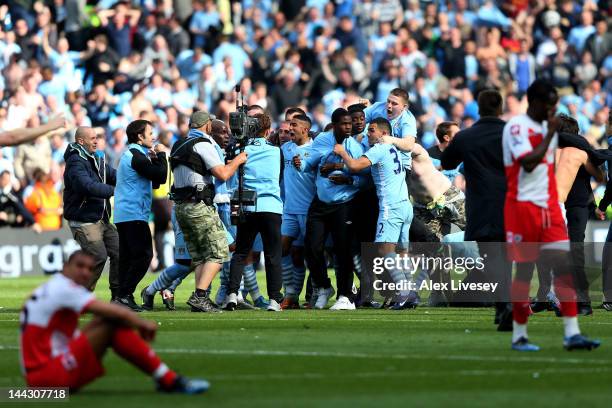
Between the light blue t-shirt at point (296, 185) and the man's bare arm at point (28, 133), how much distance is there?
281 inches

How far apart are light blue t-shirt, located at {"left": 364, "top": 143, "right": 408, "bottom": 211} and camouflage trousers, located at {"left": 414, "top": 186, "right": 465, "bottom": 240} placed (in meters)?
1.34

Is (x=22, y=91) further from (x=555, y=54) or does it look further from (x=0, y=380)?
(x=0, y=380)

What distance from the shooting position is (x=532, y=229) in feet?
43.5

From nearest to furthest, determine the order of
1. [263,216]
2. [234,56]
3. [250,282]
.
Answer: [263,216], [250,282], [234,56]

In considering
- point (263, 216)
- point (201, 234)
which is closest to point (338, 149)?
point (263, 216)

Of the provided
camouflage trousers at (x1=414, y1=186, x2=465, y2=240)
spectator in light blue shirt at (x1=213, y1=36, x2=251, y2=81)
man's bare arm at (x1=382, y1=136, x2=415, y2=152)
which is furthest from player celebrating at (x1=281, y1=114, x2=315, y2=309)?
spectator in light blue shirt at (x1=213, y1=36, x2=251, y2=81)

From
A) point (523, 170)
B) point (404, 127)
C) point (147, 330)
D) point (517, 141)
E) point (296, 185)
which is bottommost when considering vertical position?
point (147, 330)

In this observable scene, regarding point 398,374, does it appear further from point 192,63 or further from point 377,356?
point 192,63

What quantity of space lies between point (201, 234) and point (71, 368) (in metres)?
7.91

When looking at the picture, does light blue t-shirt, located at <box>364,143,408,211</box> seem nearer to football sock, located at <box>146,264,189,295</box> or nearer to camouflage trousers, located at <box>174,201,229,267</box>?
camouflage trousers, located at <box>174,201,229,267</box>

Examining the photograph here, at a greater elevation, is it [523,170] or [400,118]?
[400,118]

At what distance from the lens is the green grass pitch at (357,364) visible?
1032cm

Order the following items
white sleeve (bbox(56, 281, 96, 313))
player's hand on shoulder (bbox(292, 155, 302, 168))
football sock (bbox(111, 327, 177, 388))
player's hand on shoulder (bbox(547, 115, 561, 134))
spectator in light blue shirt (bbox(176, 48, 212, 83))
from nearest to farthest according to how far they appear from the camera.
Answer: white sleeve (bbox(56, 281, 96, 313))
football sock (bbox(111, 327, 177, 388))
player's hand on shoulder (bbox(547, 115, 561, 134))
player's hand on shoulder (bbox(292, 155, 302, 168))
spectator in light blue shirt (bbox(176, 48, 212, 83))

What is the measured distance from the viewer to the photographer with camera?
17938 mm
